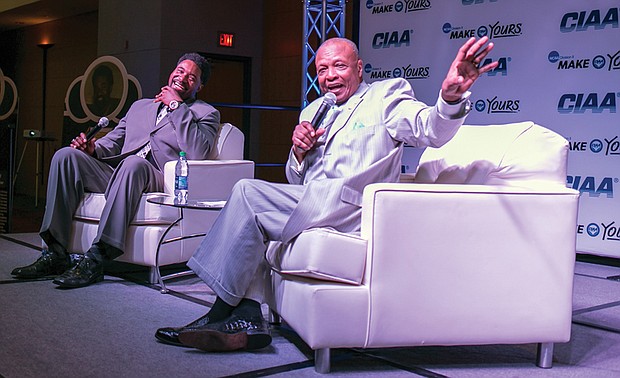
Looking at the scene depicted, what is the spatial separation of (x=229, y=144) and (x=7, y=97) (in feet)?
9.82

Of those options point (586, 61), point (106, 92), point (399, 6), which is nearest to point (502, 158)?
point (586, 61)

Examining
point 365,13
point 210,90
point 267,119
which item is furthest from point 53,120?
point 365,13

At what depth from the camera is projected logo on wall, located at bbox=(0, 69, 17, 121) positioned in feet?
19.2

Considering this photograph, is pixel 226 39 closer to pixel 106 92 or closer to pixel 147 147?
pixel 106 92

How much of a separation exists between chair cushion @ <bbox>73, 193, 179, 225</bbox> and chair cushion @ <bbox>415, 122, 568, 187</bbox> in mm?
1412

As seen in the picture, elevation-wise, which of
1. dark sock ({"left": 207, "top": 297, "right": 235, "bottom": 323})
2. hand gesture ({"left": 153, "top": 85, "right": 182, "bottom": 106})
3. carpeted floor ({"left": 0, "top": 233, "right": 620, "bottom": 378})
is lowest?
carpeted floor ({"left": 0, "top": 233, "right": 620, "bottom": 378})

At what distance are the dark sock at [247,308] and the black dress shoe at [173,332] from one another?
4.3 inches

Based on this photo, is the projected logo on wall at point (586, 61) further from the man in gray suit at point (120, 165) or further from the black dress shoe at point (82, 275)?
the black dress shoe at point (82, 275)

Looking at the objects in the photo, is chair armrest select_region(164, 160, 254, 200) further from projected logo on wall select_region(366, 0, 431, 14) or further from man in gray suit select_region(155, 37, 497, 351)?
projected logo on wall select_region(366, 0, 431, 14)

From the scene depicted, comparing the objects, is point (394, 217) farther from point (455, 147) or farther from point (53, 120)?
point (53, 120)

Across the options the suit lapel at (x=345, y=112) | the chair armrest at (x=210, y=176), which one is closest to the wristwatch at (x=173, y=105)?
the chair armrest at (x=210, y=176)

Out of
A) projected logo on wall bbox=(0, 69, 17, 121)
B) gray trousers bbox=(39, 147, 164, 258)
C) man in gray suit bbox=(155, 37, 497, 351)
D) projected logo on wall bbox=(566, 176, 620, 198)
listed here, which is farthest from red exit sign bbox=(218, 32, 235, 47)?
man in gray suit bbox=(155, 37, 497, 351)

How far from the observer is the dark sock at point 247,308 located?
7.79ft

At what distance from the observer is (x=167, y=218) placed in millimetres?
3576
